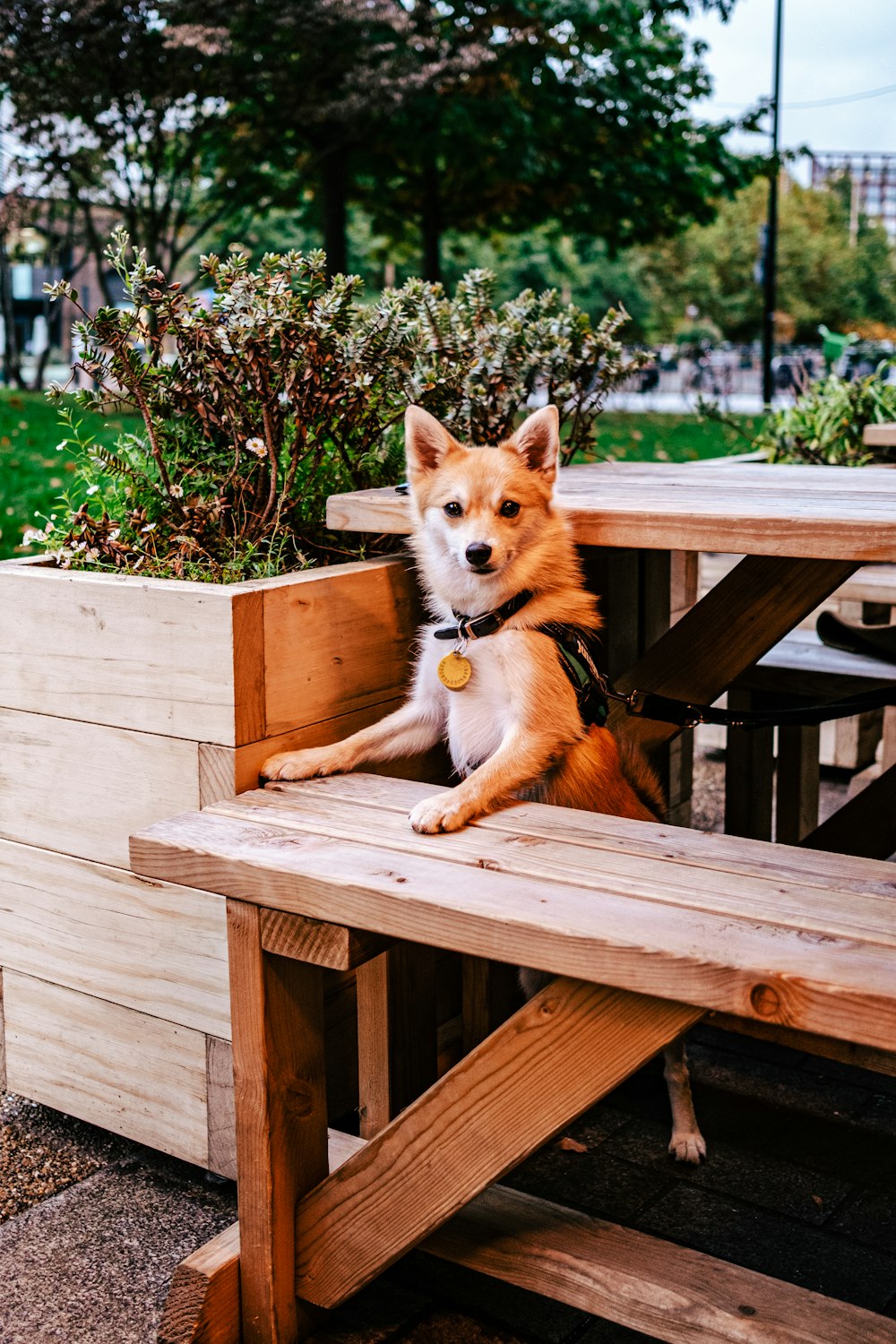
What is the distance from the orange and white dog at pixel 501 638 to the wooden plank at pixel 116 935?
0.38 m

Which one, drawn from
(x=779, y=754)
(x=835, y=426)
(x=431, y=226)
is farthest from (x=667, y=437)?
(x=779, y=754)

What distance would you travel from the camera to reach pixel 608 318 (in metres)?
3.43

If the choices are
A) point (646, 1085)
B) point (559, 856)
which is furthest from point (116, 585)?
point (646, 1085)

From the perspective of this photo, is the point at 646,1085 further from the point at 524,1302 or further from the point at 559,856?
the point at 559,856

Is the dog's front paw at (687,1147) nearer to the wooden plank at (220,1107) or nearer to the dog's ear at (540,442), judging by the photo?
the wooden plank at (220,1107)

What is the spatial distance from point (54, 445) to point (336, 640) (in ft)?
27.2

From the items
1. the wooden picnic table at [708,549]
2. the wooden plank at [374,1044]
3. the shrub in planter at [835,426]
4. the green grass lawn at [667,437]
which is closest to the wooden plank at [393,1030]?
the wooden plank at [374,1044]

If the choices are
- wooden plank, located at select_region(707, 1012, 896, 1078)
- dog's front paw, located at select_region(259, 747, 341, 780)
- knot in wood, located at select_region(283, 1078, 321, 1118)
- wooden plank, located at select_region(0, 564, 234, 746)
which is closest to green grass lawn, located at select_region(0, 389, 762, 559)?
wooden plank, located at select_region(0, 564, 234, 746)

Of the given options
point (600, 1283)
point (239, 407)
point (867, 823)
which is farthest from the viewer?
point (867, 823)

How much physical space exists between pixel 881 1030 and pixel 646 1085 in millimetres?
1719

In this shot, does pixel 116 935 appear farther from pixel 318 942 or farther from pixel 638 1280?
pixel 638 1280

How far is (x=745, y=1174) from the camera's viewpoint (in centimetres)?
268

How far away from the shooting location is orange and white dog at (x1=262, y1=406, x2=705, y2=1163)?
2381mm

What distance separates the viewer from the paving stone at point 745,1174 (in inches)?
101
